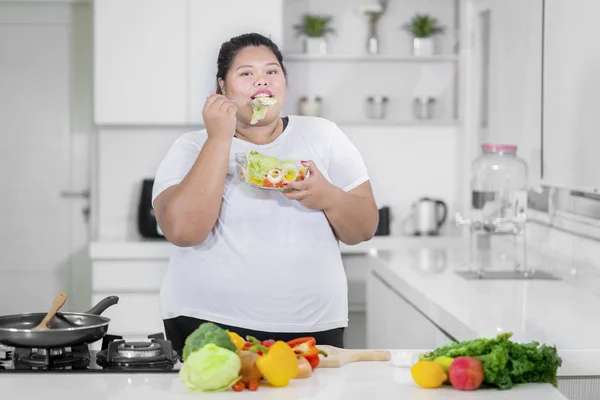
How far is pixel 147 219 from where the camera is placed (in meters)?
4.75

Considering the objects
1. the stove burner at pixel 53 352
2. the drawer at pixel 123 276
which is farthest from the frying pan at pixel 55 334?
the drawer at pixel 123 276

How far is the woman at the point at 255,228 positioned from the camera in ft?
6.93

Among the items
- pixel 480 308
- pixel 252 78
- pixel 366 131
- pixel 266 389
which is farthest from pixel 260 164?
pixel 366 131

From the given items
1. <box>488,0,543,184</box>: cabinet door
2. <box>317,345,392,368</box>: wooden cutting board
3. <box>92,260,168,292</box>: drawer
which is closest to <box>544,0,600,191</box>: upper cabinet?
<box>488,0,543,184</box>: cabinet door

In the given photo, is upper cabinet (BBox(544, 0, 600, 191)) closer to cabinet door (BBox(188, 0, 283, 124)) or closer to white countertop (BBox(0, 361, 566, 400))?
cabinet door (BBox(188, 0, 283, 124))

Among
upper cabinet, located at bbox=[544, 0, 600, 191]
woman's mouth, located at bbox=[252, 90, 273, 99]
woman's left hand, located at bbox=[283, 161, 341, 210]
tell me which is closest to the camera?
woman's left hand, located at bbox=[283, 161, 341, 210]

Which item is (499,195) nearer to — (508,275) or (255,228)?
(508,275)

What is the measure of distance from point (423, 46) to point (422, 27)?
0.33 feet

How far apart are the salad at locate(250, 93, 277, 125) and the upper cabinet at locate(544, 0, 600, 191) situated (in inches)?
56.6

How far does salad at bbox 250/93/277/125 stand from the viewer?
218 centimetres

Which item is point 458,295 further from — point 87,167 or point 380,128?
point 87,167

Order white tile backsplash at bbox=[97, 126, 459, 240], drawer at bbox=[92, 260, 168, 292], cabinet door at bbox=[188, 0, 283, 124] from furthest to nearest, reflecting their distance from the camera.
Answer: white tile backsplash at bbox=[97, 126, 459, 240] → cabinet door at bbox=[188, 0, 283, 124] → drawer at bbox=[92, 260, 168, 292]

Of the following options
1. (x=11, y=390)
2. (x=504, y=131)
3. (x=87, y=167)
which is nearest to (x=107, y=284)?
(x=87, y=167)

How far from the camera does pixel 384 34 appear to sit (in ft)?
17.1
